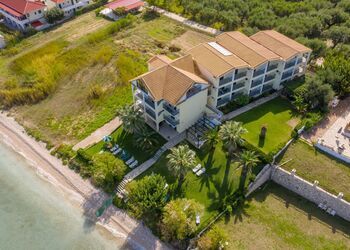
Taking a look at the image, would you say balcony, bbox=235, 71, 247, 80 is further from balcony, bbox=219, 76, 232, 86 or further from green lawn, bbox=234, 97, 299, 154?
green lawn, bbox=234, 97, 299, 154

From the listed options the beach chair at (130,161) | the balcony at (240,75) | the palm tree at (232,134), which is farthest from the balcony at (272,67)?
the beach chair at (130,161)

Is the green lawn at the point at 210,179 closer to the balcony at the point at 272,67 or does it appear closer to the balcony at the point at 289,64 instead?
the balcony at the point at 272,67

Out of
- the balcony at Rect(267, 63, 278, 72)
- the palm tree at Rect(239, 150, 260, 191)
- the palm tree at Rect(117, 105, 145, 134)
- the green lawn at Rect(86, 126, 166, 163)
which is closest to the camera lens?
the palm tree at Rect(239, 150, 260, 191)

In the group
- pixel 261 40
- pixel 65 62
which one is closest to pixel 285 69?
pixel 261 40

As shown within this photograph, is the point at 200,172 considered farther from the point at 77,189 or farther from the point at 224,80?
the point at 77,189

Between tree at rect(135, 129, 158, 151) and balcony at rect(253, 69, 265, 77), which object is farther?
balcony at rect(253, 69, 265, 77)

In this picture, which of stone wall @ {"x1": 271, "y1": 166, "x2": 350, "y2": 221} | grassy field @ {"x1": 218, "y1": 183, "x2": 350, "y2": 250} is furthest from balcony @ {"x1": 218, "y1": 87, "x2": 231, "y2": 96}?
grassy field @ {"x1": 218, "y1": 183, "x2": 350, "y2": 250}
